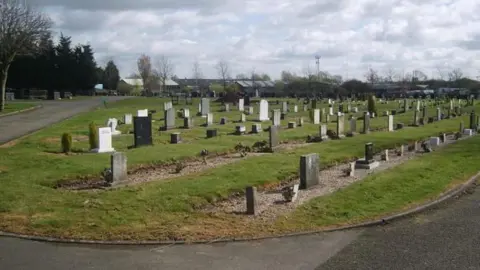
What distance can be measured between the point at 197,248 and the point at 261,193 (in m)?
4.28

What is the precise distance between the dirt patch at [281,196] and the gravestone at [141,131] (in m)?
6.82

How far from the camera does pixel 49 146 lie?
19.0 meters

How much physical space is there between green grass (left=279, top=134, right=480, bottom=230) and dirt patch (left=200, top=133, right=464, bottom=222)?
1.05 feet

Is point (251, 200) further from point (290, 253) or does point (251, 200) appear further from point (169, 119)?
point (169, 119)

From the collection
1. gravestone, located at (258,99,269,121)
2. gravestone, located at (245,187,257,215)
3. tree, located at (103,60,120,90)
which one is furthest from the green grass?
tree, located at (103,60,120,90)

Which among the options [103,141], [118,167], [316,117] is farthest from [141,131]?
[316,117]

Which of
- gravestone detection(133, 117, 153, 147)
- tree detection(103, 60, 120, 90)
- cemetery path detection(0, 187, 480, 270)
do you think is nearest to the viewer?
cemetery path detection(0, 187, 480, 270)

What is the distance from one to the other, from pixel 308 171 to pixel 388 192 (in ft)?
5.90

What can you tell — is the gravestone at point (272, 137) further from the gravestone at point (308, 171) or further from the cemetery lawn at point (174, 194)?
the gravestone at point (308, 171)

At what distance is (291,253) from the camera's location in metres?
7.82

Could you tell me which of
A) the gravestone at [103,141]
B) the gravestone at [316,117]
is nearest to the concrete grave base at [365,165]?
the gravestone at [103,141]

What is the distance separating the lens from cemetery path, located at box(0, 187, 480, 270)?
23.7ft

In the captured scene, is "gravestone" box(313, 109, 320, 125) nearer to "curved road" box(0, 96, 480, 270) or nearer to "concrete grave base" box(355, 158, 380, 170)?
"concrete grave base" box(355, 158, 380, 170)

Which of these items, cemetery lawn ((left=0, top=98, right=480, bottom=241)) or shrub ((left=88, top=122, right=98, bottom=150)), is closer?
cemetery lawn ((left=0, top=98, right=480, bottom=241))
